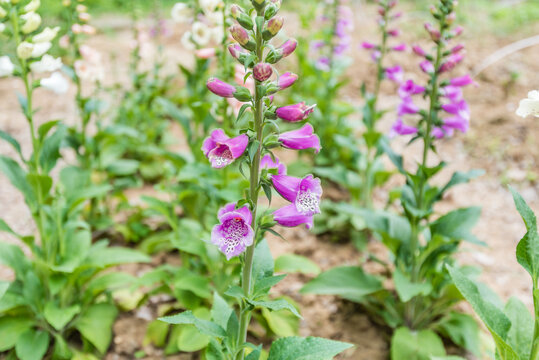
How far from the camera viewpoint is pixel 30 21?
2.73m

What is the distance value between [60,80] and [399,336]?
9.33 feet

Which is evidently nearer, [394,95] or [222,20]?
[222,20]

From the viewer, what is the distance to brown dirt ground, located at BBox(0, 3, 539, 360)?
3270mm

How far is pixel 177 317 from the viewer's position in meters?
1.81

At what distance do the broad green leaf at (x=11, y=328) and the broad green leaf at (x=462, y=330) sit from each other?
2.81m

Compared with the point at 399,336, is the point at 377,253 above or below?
below

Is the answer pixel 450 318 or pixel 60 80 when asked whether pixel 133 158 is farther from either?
pixel 450 318

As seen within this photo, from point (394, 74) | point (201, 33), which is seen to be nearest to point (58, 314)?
point (201, 33)

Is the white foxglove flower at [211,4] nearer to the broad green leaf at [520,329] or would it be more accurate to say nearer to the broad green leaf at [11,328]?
the broad green leaf at [11,328]

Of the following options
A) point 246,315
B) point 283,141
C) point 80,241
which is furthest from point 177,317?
point 80,241

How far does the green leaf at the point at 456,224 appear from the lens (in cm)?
293

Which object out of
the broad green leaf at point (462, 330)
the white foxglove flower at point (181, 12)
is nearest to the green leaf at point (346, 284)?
the broad green leaf at point (462, 330)

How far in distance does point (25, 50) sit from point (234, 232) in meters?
1.86

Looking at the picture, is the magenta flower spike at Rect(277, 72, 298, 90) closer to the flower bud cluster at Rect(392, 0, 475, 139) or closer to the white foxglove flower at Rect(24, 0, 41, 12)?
the flower bud cluster at Rect(392, 0, 475, 139)
